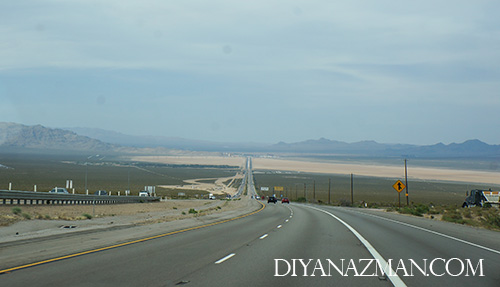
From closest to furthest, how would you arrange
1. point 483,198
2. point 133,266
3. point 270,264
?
point 133,266
point 270,264
point 483,198

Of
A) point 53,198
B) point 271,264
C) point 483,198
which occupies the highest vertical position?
point 271,264

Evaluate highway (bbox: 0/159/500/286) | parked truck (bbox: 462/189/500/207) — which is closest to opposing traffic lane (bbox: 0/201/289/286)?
highway (bbox: 0/159/500/286)

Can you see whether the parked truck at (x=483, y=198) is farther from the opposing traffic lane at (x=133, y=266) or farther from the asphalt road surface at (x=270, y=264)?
the opposing traffic lane at (x=133, y=266)

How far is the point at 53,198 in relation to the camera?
46938mm

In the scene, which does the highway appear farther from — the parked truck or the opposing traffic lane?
the parked truck

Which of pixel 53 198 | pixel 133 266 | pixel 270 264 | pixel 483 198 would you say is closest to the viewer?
pixel 133 266

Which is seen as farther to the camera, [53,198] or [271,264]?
[53,198]

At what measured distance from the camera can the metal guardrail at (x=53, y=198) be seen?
128 ft

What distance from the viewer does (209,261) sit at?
13.6 meters

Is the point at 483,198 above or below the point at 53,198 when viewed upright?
below

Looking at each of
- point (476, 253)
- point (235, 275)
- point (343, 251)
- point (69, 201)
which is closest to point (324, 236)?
point (343, 251)

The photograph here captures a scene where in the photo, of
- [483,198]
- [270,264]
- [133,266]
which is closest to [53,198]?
[133,266]

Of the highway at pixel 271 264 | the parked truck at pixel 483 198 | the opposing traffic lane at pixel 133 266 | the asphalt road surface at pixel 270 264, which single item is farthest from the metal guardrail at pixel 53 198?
the parked truck at pixel 483 198

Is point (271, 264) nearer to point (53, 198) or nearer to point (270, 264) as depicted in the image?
point (270, 264)
